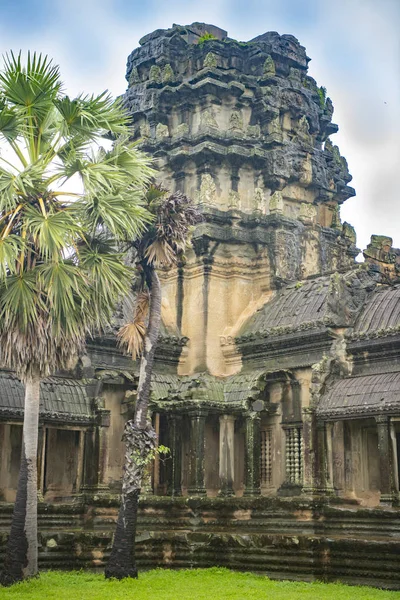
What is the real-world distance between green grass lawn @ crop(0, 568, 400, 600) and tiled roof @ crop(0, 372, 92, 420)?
4088 mm

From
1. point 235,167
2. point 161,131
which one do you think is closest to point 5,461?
point 235,167

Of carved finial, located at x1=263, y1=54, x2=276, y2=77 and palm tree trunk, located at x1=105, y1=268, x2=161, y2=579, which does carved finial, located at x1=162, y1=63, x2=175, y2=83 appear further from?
palm tree trunk, located at x1=105, y1=268, x2=161, y2=579

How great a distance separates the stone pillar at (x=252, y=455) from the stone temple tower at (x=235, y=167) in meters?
2.98

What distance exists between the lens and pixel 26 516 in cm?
1772

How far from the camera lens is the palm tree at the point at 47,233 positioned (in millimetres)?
17594

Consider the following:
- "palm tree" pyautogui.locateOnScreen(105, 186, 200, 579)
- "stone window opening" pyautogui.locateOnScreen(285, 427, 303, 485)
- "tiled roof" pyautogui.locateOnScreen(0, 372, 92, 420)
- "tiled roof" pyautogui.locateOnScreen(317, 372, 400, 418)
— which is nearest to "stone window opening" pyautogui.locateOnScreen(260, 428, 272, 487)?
"stone window opening" pyautogui.locateOnScreen(285, 427, 303, 485)

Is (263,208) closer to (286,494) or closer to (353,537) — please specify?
(286,494)

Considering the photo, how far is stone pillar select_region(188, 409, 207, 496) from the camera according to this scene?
23688 millimetres

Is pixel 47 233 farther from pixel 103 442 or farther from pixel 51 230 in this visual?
pixel 103 442

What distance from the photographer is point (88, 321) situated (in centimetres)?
1888

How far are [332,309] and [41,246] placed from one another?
9.64 meters

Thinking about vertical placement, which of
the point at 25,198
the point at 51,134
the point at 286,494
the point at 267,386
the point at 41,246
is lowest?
the point at 286,494

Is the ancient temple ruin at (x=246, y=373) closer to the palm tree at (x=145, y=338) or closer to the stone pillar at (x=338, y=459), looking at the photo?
the stone pillar at (x=338, y=459)

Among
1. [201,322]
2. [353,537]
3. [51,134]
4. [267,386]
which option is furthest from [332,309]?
[51,134]
